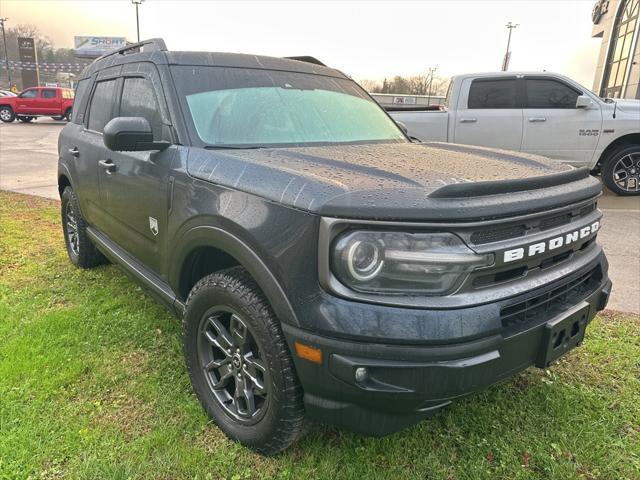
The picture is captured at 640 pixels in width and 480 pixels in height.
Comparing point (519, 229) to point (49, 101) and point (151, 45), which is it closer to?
point (151, 45)

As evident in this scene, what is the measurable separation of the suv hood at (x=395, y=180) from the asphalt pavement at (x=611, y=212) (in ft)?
7.46

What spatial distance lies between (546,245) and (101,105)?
130 inches

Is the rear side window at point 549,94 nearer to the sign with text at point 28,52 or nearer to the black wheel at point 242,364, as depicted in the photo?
the black wheel at point 242,364

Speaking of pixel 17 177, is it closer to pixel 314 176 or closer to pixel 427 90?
pixel 314 176

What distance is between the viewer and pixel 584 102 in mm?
7254

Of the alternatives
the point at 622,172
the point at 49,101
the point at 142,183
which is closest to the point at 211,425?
the point at 142,183

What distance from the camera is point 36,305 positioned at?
Answer: 12.1ft

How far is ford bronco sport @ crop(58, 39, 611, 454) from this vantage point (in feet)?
5.41

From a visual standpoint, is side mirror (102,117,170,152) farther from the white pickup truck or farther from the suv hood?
the white pickup truck

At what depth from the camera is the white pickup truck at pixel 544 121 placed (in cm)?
743

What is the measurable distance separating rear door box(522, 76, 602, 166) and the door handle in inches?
257

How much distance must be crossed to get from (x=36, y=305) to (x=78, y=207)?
35.1 inches

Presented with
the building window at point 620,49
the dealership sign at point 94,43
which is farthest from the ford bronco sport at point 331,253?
the dealership sign at point 94,43

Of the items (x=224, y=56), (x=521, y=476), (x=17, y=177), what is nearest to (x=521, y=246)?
(x=521, y=476)
